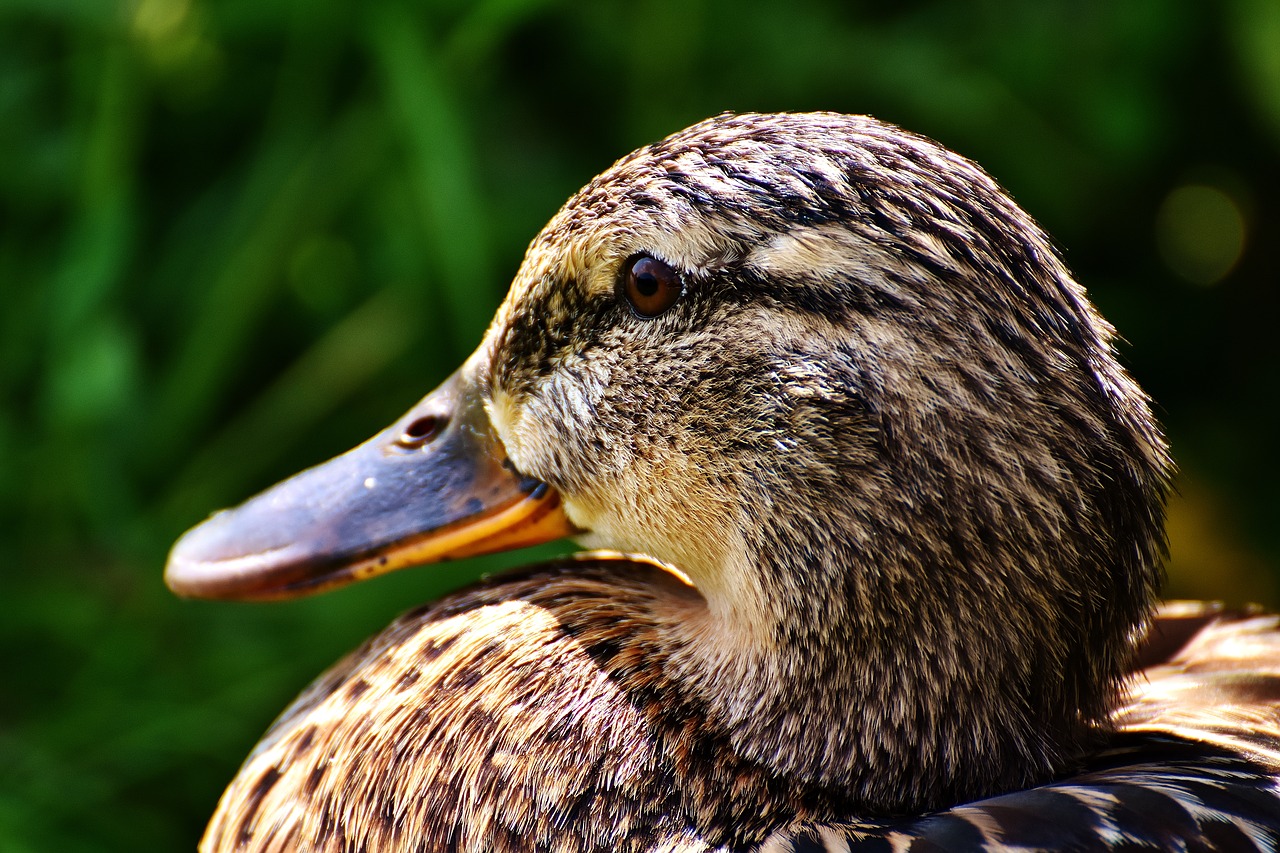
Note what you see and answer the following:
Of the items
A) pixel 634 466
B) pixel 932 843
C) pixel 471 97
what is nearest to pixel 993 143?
pixel 471 97

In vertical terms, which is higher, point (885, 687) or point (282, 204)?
point (282, 204)

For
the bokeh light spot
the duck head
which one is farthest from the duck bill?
the bokeh light spot

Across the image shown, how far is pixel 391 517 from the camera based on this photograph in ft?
3.27

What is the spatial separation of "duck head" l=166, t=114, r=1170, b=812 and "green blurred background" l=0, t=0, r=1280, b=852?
0.72 m

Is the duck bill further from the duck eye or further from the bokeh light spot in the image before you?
the bokeh light spot

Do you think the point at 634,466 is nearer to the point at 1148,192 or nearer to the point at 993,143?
the point at 993,143

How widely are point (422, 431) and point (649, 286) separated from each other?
264 millimetres

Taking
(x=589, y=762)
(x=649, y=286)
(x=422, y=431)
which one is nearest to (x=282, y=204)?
(x=422, y=431)

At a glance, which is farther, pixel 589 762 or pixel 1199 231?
pixel 1199 231

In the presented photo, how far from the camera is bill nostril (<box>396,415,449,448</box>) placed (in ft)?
3.37

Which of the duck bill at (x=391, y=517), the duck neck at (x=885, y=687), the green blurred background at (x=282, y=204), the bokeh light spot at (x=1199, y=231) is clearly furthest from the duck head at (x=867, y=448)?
the bokeh light spot at (x=1199, y=231)

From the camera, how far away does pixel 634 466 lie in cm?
89

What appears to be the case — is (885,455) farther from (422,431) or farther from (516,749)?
(422,431)

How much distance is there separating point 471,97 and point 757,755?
3.58 feet
